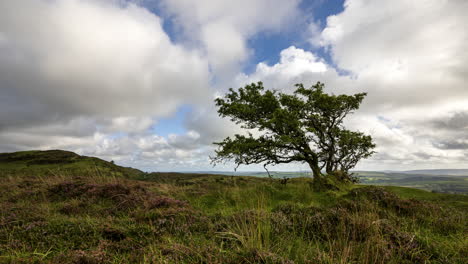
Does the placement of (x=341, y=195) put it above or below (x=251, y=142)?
below

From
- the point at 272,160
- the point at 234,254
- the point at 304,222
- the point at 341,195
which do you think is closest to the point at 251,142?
the point at 272,160

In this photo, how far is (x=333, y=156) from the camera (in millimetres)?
17141

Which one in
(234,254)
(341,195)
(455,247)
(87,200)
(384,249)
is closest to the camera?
(234,254)

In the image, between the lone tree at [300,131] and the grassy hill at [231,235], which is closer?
the grassy hill at [231,235]

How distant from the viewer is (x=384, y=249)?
3.86 metres

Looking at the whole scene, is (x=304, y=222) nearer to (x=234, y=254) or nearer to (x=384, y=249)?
(x=384, y=249)

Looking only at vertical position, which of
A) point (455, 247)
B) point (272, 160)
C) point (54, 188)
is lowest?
point (455, 247)

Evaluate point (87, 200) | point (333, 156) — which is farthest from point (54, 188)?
point (333, 156)

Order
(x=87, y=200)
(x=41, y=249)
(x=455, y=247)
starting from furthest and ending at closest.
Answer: (x=87, y=200) → (x=455, y=247) → (x=41, y=249)

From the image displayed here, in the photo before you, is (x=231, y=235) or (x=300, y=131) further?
(x=300, y=131)

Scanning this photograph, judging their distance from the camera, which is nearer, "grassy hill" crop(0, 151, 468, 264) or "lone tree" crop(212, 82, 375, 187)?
"grassy hill" crop(0, 151, 468, 264)

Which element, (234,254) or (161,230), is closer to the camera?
(234,254)

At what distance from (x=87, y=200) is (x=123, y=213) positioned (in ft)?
9.79

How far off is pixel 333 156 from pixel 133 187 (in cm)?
1476
